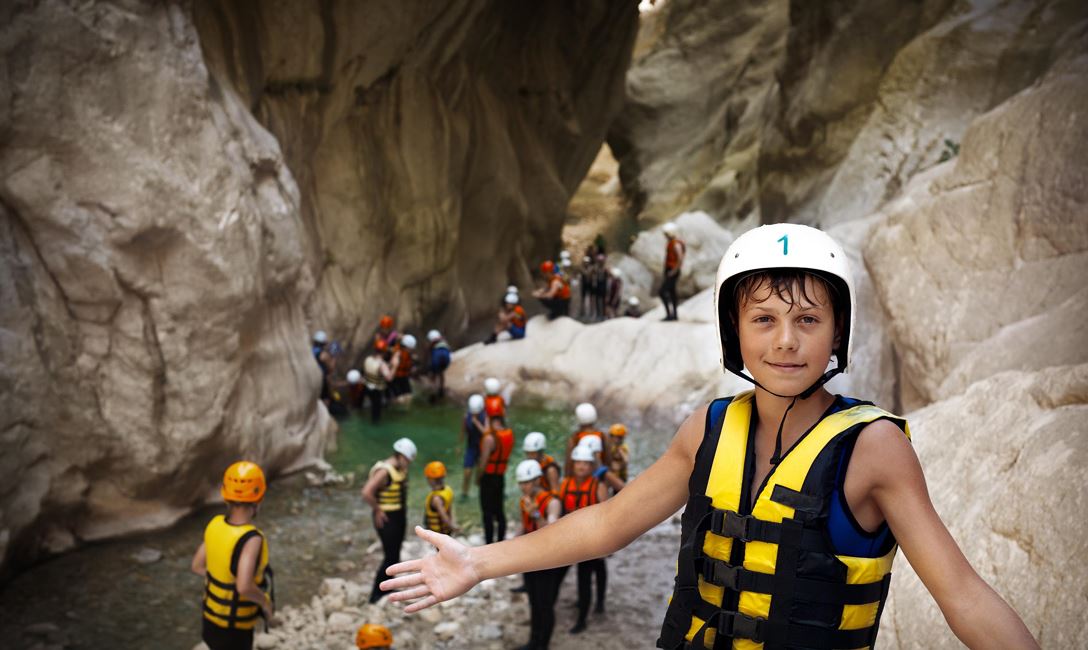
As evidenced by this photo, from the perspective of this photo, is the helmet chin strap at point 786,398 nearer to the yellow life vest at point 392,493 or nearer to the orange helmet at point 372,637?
the orange helmet at point 372,637

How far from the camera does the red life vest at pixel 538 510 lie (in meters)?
7.59

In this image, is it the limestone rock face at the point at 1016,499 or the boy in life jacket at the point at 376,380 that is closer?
the limestone rock face at the point at 1016,499

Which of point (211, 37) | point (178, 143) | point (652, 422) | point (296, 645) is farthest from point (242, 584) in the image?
point (652, 422)

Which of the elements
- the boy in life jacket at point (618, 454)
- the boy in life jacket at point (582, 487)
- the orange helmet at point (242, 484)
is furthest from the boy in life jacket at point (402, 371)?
the orange helmet at point (242, 484)

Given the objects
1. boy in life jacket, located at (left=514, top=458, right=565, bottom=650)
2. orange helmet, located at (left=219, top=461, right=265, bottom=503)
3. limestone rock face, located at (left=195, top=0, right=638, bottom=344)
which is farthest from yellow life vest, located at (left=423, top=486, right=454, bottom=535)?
limestone rock face, located at (left=195, top=0, right=638, bottom=344)

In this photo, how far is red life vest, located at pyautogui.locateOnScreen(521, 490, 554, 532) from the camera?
24.9ft

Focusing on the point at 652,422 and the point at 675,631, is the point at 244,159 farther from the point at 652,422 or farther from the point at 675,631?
the point at 675,631

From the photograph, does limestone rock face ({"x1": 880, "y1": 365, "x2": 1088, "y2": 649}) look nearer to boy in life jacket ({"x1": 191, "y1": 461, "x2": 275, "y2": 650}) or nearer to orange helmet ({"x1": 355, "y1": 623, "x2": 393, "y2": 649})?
orange helmet ({"x1": 355, "y1": 623, "x2": 393, "y2": 649})

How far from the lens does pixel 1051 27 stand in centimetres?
1634

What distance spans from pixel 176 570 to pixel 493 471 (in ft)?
10.1

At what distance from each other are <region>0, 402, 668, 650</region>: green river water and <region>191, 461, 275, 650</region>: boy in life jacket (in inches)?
78.5

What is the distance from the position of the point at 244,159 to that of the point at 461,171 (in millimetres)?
10797

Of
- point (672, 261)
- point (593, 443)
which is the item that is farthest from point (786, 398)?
point (672, 261)

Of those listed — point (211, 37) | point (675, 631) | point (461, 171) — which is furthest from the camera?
point (461, 171)
